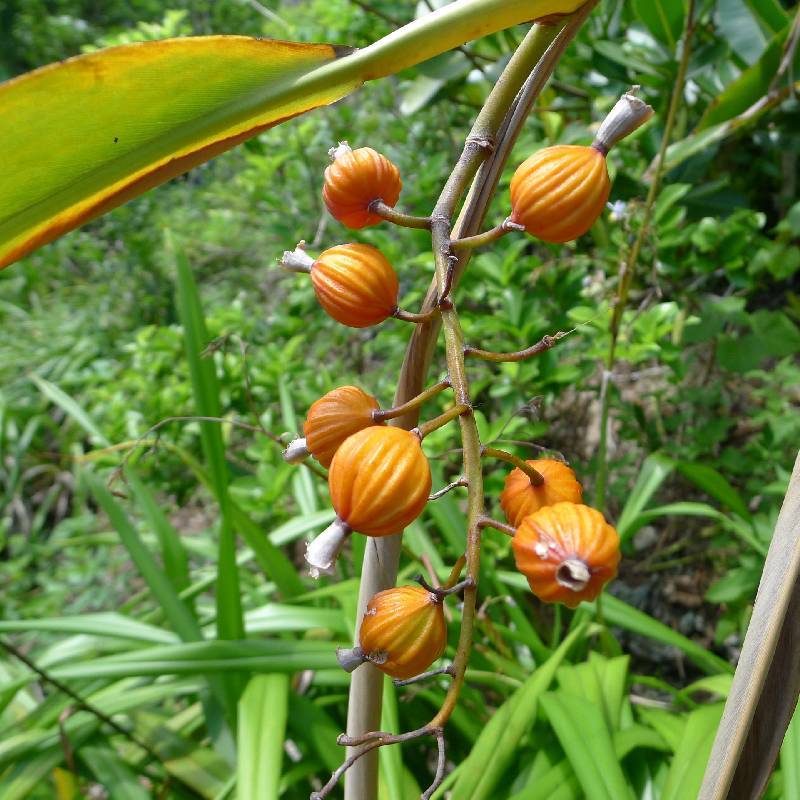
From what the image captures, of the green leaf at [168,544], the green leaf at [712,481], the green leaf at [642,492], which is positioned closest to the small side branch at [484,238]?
the green leaf at [712,481]

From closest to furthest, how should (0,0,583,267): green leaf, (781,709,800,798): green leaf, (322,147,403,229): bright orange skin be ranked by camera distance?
(0,0,583,267): green leaf → (322,147,403,229): bright orange skin → (781,709,800,798): green leaf

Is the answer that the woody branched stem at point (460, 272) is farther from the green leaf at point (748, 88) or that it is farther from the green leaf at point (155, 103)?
the green leaf at point (748, 88)

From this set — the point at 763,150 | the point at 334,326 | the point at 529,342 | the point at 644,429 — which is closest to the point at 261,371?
the point at 334,326

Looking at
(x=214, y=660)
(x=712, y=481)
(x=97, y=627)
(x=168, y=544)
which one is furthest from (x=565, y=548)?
(x=168, y=544)

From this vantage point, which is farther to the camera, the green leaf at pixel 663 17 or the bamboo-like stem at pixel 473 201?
the green leaf at pixel 663 17

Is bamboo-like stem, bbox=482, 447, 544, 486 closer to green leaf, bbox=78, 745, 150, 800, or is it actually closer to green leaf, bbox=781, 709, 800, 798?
green leaf, bbox=781, 709, 800, 798

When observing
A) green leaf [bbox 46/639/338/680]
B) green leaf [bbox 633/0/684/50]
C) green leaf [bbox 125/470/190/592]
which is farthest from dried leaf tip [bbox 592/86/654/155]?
green leaf [bbox 125/470/190/592]
